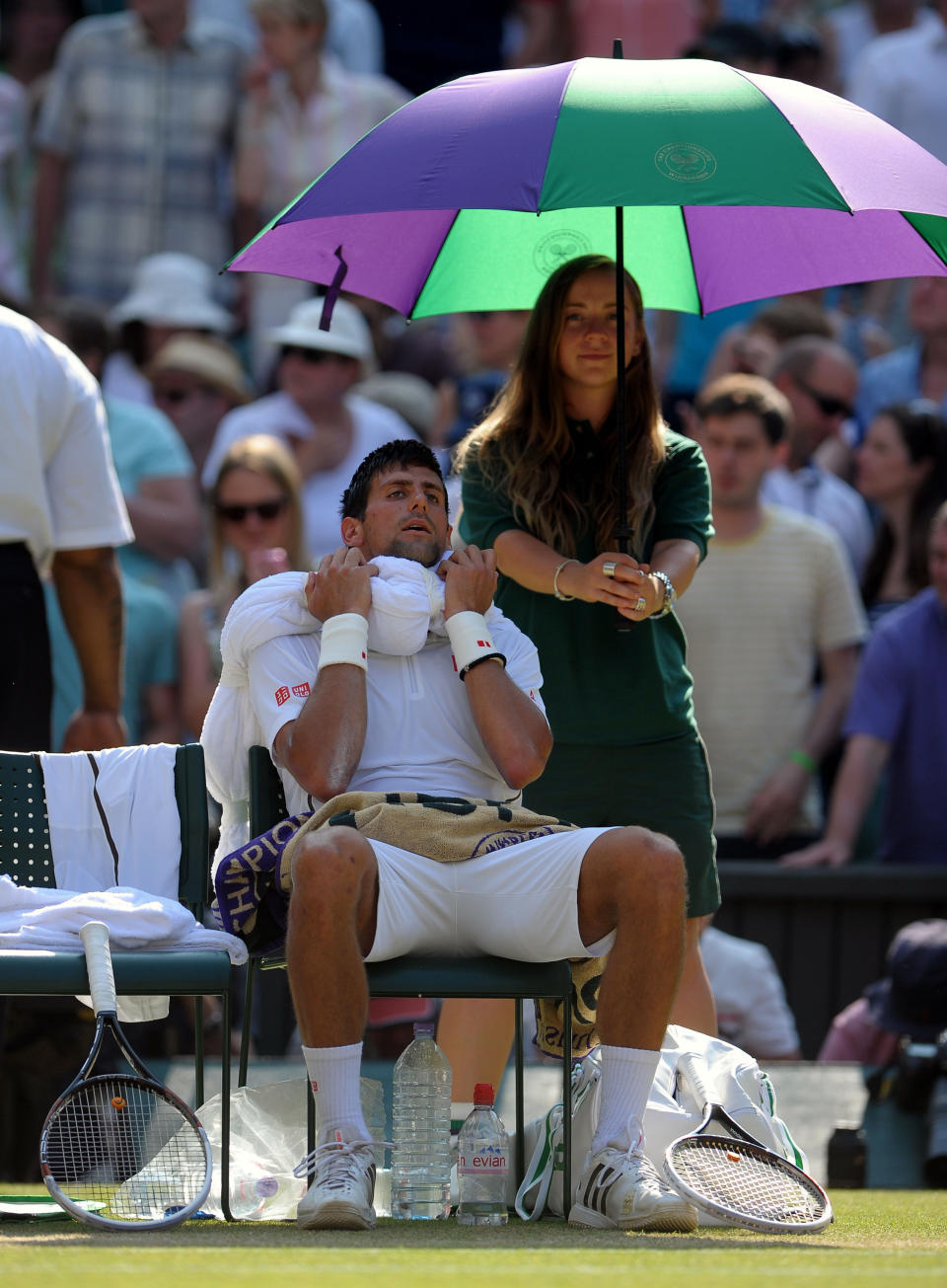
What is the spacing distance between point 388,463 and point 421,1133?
1449mm

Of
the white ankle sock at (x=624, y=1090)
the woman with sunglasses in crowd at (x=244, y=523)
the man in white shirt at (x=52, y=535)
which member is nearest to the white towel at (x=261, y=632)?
the man in white shirt at (x=52, y=535)

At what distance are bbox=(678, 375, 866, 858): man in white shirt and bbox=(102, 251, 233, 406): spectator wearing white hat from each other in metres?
2.41

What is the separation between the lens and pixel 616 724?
515 centimetres

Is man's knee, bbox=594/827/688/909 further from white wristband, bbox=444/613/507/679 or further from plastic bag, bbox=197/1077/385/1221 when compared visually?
plastic bag, bbox=197/1077/385/1221

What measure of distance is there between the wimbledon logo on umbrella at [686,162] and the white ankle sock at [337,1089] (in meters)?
1.83

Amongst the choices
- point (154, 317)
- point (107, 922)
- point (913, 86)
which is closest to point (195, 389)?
point (154, 317)

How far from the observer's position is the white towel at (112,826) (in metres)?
4.86

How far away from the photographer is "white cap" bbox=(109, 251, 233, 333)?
30.8ft

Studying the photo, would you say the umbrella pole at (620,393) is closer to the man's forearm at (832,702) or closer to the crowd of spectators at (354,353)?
the crowd of spectators at (354,353)

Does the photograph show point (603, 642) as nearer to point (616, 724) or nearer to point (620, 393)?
point (616, 724)

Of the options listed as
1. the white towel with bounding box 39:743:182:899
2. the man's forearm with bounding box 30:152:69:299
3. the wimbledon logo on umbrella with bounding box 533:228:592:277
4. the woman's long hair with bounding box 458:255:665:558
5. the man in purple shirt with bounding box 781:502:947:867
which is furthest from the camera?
the man's forearm with bounding box 30:152:69:299

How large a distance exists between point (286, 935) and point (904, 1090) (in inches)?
112

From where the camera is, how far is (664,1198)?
414cm

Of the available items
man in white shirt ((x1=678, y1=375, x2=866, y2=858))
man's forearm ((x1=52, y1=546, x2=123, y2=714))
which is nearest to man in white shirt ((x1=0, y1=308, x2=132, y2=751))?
man's forearm ((x1=52, y1=546, x2=123, y2=714))
